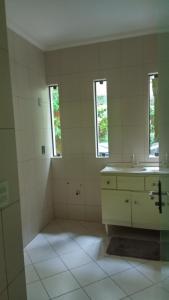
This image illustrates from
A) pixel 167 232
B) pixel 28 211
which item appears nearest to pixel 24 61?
pixel 28 211

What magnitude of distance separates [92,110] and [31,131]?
36.0 inches

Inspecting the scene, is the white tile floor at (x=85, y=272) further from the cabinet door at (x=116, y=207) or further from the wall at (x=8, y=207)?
the wall at (x=8, y=207)

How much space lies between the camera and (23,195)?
2799mm

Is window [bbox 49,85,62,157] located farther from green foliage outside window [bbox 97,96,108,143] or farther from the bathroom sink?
the bathroom sink

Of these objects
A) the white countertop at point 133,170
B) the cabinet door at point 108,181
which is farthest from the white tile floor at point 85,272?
the white countertop at point 133,170

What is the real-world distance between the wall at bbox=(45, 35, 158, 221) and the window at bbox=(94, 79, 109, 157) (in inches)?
3.1

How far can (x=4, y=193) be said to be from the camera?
88cm

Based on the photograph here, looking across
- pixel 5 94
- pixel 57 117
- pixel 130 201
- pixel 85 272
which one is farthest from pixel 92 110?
pixel 5 94

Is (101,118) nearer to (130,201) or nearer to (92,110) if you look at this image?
(92,110)

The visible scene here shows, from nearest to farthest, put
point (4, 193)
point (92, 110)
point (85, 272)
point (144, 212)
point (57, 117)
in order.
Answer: point (4, 193), point (85, 272), point (144, 212), point (92, 110), point (57, 117)

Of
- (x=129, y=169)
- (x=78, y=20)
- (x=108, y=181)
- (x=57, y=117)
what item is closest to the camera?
(x=78, y=20)

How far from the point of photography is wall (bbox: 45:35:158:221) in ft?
10.0

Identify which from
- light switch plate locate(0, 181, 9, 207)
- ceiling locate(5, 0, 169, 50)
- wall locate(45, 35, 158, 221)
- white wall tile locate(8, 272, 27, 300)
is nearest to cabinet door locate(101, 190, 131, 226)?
wall locate(45, 35, 158, 221)

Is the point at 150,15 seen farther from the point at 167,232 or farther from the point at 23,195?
the point at 23,195
